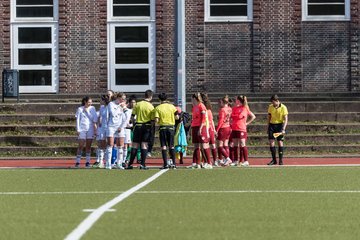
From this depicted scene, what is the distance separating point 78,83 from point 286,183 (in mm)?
20312

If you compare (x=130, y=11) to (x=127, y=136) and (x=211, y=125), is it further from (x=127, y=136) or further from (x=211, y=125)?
(x=211, y=125)

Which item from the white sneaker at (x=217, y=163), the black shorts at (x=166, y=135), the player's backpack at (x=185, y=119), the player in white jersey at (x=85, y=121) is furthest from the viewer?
the player's backpack at (x=185, y=119)

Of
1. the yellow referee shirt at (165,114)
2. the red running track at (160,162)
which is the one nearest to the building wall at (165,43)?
the red running track at (160,162)

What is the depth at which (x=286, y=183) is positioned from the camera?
18.6 meters

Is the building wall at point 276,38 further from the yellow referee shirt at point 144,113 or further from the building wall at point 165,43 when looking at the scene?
the yellow referee shirt at point 144,113

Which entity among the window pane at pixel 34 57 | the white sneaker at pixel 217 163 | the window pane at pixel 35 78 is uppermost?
the window pane at pixel 34 57

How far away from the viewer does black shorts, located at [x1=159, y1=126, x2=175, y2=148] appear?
950 inches

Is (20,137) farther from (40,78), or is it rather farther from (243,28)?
(243,28)

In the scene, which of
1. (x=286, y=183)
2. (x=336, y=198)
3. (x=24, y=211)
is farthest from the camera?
(x=286, y=183)

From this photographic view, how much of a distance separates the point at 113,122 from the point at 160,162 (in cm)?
395

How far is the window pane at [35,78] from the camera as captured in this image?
→ 38281mm

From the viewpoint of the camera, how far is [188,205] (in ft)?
45.5

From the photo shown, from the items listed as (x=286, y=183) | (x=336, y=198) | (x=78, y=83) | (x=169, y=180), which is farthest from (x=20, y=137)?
(x=336, y=198)

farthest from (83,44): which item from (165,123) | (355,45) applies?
(165,123)
